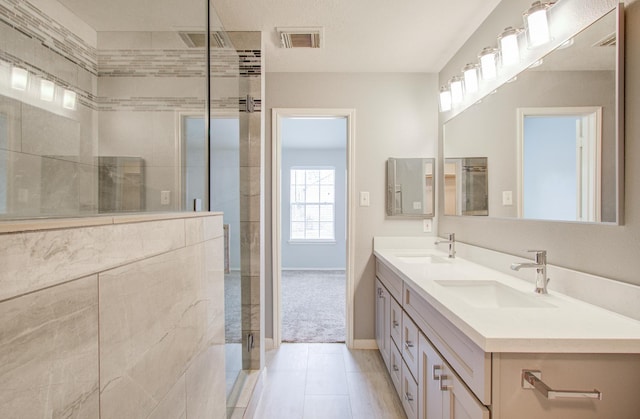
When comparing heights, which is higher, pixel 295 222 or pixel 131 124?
pixel 131 124

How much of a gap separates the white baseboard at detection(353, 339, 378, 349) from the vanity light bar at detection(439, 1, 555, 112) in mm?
2005

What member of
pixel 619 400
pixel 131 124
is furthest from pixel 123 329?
pixel 619 400

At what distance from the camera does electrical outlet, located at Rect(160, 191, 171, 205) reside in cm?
103

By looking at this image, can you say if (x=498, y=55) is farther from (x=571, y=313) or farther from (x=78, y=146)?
(x=78, y=146)

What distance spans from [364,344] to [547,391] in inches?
74.9

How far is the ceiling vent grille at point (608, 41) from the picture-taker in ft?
3.40

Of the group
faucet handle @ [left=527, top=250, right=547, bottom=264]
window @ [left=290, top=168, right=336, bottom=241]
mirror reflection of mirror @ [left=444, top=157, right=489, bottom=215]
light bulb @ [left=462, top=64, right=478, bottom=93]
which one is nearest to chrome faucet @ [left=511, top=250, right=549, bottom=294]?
faucet handle @ [left=527, top=250, right=547, bottom=264]

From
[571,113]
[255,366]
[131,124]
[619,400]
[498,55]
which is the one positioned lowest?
[255,366]

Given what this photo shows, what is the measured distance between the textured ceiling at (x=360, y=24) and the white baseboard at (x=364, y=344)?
2295mm

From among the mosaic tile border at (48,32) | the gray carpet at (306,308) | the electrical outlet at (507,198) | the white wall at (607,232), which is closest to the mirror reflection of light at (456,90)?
the white wall at (607,232)

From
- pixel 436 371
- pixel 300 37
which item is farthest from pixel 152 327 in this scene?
pixel 300 37

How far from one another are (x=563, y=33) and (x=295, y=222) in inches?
202

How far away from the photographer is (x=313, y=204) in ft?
19.9

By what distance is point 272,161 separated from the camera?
2.54m
